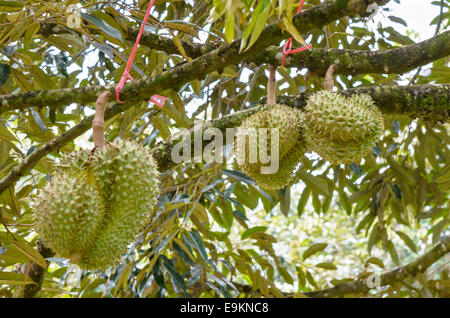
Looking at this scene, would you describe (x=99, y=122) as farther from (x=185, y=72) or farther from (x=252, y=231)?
(x=252, y=231)

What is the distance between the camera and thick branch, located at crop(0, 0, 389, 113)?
137 centimetres

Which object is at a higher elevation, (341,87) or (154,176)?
(341,87)

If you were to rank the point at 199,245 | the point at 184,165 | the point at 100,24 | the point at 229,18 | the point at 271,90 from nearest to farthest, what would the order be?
the point at 229,18 → the point at 100,24 → the point at 271,90 → the point at 199,245 → the point at 184,165

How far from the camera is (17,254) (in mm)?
1693

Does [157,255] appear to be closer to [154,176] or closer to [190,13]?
[154,176]

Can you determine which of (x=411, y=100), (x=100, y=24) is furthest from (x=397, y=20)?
(x=100, y=24)

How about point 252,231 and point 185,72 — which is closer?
point 185,72

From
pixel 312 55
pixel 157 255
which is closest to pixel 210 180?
pixel 157 255

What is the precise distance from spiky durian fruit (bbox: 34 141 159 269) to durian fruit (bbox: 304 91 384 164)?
1.84 ft

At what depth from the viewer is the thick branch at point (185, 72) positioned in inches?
53.9

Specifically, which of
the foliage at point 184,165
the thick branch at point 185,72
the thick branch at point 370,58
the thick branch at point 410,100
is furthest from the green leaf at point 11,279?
the thick branch at point 370,58

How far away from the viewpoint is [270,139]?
154 centimetres

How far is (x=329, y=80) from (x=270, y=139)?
311 millimetres

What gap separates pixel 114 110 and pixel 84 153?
0.50 metres
